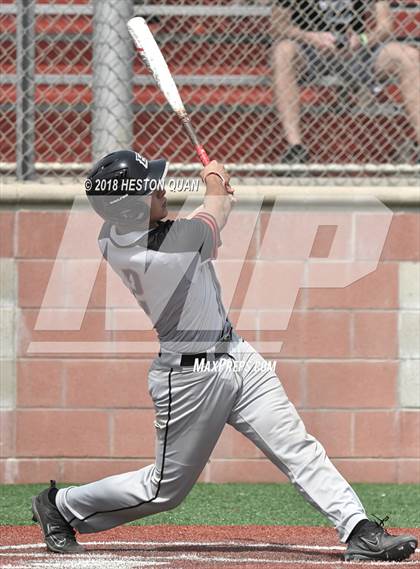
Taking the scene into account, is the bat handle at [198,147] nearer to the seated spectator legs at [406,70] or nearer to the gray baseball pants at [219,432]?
the gray baseball pants at [219,432]

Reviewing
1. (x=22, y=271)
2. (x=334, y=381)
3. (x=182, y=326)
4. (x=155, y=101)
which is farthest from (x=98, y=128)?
(x=182, y=326)

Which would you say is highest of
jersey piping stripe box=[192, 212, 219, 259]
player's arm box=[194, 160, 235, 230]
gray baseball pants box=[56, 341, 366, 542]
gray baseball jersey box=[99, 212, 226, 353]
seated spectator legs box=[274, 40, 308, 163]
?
seated spectator legs box=[274, 40, 308, 163]

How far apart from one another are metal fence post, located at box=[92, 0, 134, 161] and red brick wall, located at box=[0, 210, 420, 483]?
0.55 meters

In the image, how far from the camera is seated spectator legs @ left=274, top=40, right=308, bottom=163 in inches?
290

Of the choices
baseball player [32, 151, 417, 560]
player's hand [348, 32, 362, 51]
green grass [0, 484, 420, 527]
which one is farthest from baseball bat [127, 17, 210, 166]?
Answer: player's hand [348, 32, 362, 51]

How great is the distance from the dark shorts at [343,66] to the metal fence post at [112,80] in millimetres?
1072

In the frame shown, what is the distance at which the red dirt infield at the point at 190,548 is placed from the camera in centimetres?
445

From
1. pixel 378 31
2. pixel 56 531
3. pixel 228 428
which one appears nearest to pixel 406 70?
pixel 378 31

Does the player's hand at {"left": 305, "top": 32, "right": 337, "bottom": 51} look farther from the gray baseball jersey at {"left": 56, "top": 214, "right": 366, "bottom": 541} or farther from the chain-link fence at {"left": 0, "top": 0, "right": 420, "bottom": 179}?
the gray baseball jersey at {"left": 56, "top": 214, "right": 366, "bottom": 541}

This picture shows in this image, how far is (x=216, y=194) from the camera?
4645 millimetres

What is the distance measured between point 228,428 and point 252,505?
2.26 ft

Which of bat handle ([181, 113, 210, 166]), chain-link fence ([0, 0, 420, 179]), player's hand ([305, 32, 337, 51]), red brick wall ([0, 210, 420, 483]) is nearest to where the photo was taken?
bat handle ([181, 113, 210, 166])

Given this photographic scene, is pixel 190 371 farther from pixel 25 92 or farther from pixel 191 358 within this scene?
pixel 25 92

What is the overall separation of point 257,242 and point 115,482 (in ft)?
8.24
